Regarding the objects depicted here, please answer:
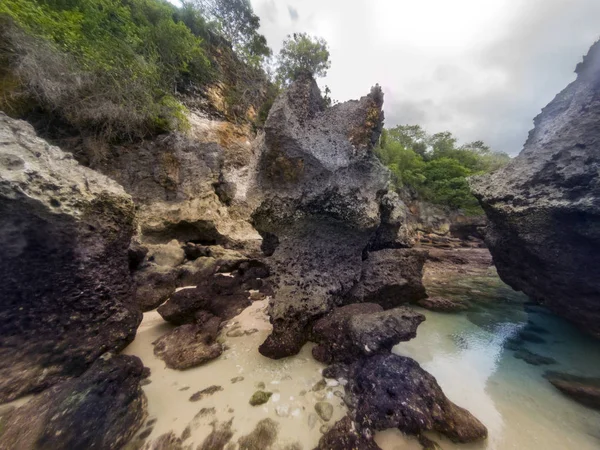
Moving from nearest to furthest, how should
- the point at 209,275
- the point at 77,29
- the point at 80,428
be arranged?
the point at 80,428 → the point at 209,275 → the point at 77,29

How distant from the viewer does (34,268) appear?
2236mm

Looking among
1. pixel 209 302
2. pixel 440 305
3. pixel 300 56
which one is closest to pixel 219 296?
pixel 209 302

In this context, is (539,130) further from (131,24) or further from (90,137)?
(131,24)

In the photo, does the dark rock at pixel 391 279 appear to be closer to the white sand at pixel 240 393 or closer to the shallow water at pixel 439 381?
the shallow water at pixel 439 381

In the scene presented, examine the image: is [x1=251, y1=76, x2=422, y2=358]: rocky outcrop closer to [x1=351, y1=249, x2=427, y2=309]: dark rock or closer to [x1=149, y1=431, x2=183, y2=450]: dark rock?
[x1=351, y1=249, x2=427, y2=309]: dark rock

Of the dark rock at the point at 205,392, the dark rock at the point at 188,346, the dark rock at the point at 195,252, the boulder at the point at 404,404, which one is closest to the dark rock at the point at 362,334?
the boulder at the point at 404,404

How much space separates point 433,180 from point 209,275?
24.7m

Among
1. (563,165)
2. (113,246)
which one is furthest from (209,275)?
(563,165)

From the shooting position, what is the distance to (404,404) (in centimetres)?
191

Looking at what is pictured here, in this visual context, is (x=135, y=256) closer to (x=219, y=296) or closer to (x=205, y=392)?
(x=219, y=296)

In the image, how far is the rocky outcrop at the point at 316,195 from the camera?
3590 millimetres

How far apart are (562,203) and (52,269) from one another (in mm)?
6783

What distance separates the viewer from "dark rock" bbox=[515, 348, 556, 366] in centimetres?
319

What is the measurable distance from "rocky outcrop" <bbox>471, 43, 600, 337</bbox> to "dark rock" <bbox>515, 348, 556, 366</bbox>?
1244mm
